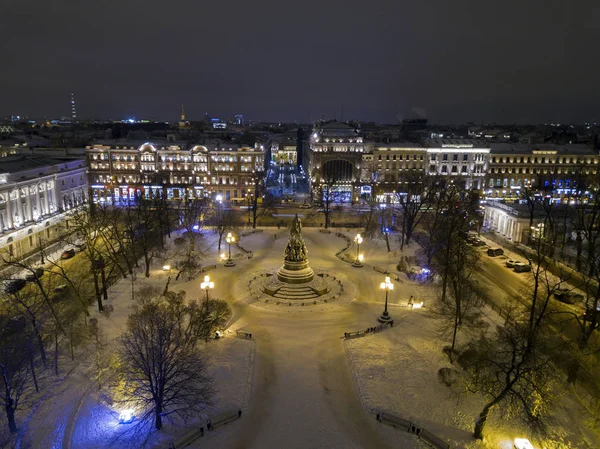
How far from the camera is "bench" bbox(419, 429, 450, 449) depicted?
1858cm

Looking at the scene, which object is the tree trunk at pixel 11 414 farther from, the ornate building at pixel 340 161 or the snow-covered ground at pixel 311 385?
the ornate building at pixel 340 161

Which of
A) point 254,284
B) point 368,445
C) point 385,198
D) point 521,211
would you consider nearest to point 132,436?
point 368,445

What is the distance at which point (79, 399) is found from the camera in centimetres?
2139

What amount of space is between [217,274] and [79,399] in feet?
64.9

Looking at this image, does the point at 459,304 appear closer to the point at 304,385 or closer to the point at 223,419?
the point at 304,385

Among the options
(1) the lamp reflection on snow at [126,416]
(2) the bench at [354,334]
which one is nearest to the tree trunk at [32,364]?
(1) the lamp reflection on snow at [126,416]

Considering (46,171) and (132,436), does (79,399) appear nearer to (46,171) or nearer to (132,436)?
(132,436)

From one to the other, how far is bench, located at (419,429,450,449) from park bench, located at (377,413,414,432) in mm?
634

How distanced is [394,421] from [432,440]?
1870 mm

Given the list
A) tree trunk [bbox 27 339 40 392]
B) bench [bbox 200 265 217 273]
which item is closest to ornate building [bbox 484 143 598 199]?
bench [bbox 200 265 217 273]

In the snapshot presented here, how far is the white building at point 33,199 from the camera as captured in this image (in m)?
49.2

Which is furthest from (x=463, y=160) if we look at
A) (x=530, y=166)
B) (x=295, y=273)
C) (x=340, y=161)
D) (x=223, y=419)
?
(x=223, y=419)

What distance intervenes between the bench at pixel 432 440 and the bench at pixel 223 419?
8521 mm

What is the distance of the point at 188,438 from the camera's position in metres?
18.6
